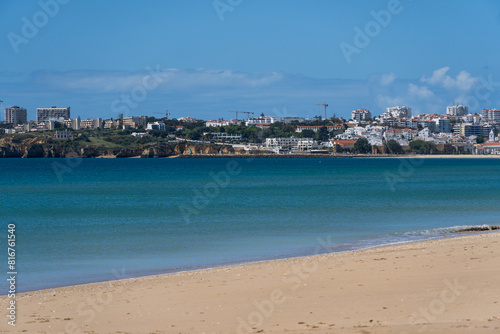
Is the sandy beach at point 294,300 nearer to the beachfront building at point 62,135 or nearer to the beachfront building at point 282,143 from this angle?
the beachfront building at point 62,135

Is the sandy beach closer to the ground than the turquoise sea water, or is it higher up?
higher up

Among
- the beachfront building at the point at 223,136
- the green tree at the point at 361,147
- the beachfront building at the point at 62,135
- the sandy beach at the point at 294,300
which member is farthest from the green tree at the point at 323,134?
the sandy beach at the point at 294,300

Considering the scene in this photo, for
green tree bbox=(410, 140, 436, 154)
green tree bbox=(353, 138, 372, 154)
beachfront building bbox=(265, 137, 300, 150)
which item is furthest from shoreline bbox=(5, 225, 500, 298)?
Answer: green tree bbox=(410, 140, 436, 154)

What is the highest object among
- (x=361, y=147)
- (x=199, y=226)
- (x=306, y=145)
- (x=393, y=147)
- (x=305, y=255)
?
(x=306, y=145)

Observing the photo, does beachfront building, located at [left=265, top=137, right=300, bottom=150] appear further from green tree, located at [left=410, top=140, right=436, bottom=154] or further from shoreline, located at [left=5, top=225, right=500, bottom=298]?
shoreline, located at [left=5, top=225, right=500, bottom=298]

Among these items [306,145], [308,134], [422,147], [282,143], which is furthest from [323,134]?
[422,147]

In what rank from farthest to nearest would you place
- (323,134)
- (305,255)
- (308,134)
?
(323,134)
(308,134)
(305,255)

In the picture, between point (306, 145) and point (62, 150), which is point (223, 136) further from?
point (62, 150)

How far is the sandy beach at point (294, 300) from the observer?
27.2 feet

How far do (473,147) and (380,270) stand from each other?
177873 mm

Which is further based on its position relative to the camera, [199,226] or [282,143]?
[282,143]

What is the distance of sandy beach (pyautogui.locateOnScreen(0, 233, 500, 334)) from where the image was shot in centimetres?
828

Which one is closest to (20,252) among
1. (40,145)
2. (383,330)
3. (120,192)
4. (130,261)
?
(130,261)

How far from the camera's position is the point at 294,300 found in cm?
972
